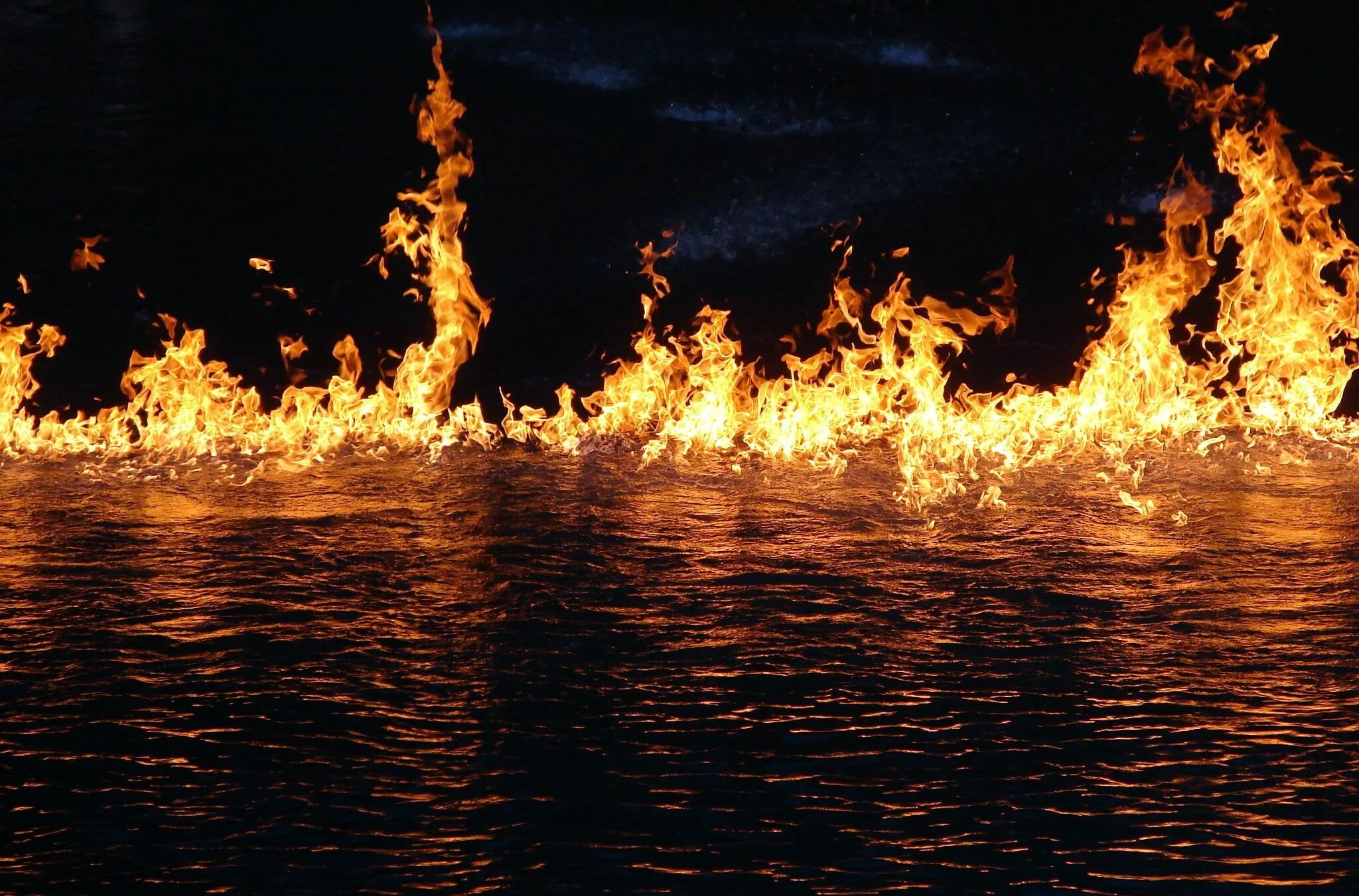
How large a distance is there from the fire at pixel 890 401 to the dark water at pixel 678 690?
75 centimetres

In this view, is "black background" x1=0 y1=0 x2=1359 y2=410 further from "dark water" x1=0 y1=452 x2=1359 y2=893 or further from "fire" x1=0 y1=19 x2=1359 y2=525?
"dark water" x1=0 y1=452 x2=1359 y2=893

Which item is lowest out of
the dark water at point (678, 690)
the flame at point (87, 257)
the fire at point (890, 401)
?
the dark water at point (678, 690)

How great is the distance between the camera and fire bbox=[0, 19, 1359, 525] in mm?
8562

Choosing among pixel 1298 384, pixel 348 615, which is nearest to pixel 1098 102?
pixel 1298 384

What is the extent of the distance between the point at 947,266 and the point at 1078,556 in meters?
6.42

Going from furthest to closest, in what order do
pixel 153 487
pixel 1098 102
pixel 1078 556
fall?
1. pixel 1098 102
2. pixel 153 487
3. pixel 1078 556

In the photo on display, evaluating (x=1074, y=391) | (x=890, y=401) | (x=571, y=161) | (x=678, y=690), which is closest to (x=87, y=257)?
(x=571, y=161)

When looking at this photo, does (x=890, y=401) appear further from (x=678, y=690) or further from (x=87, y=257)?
(x=87, y=257)

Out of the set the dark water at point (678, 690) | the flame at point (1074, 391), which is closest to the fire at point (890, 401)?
the flame at point (1074, 391)

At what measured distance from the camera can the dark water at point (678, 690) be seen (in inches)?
168

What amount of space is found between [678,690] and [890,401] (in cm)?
407

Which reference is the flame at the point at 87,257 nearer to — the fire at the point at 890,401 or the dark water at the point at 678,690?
the fire at the point at 890,401

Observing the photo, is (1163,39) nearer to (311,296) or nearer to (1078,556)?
(311,296)

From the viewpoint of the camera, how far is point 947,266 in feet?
42.0
